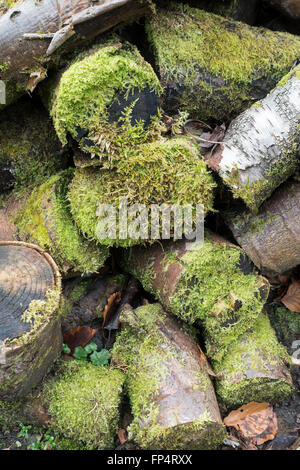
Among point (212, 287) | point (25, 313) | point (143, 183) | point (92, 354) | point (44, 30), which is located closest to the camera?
point (25, 313)

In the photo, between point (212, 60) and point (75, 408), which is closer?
point (75, 408)

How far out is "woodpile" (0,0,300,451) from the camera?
8.15ft

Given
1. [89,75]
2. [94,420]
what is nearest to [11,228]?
[89,75]

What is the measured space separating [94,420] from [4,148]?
2.11 metres

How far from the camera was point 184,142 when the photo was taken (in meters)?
2.71

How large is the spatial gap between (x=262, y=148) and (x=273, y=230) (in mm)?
617

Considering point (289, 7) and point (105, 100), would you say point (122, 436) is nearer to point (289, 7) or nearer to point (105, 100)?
point (105, 100)

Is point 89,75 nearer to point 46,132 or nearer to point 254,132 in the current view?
point 46,132

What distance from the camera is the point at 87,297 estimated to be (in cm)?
337

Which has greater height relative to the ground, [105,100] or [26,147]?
[105,100]
